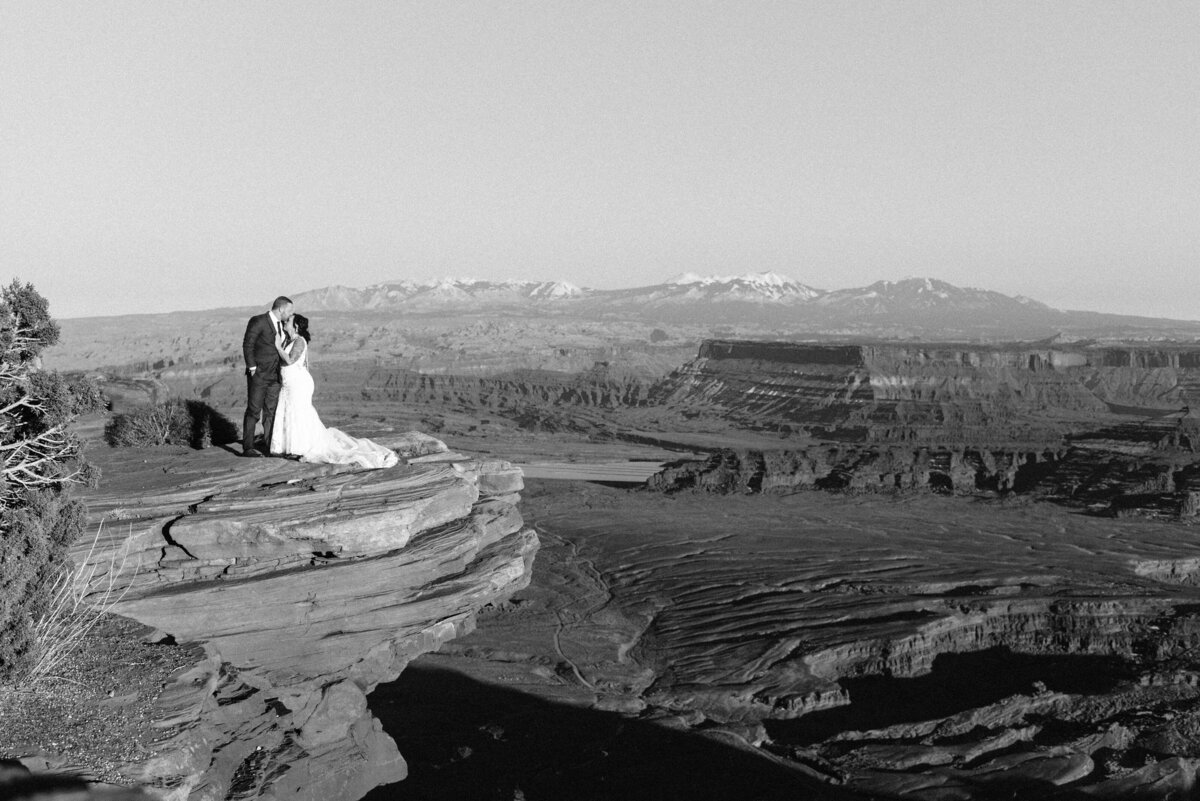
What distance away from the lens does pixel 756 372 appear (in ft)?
384

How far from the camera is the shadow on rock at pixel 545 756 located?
59.2 ft

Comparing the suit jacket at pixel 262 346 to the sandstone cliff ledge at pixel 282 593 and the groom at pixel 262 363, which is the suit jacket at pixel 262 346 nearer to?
the groom at pixel 262 363

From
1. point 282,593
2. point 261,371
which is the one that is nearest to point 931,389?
point 261,371

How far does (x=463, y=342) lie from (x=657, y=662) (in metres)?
143

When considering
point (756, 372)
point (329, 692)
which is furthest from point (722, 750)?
point (756, 372)

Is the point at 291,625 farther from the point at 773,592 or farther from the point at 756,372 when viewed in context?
the point at 756,372

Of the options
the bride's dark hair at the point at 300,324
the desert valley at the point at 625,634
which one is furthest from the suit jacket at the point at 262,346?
the desert valley at the point at 625,634

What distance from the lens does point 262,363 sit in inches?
783

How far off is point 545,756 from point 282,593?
5.81 meters

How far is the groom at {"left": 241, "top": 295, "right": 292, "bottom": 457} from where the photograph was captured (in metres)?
19.6

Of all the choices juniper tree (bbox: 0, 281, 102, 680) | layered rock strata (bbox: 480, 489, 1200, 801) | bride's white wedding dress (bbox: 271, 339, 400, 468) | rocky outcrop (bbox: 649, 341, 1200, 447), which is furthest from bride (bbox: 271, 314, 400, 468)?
rocky outcrop (bbox: 649, 341, 1200, 447)

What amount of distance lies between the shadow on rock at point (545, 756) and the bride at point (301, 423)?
4.88 meters

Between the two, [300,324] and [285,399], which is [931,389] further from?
[285,399]

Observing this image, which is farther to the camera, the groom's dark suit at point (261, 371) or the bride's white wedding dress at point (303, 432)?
the bride's white wedding dress at point (303, 432)
